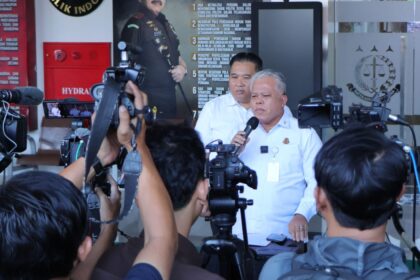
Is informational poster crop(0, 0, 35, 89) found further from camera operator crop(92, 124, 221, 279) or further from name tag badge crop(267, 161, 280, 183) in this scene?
camera operator crop(92, 124, 221, 279)

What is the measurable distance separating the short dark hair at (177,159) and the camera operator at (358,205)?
0.38m

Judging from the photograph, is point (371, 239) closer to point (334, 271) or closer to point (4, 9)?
point (334, 271)

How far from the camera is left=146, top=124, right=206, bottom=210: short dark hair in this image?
1555 mm

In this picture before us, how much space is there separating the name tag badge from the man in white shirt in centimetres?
60

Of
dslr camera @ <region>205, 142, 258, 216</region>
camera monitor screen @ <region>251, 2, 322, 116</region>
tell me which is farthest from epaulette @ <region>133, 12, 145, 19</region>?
dslr camera @ <region>205, 142, 258, 216</region>

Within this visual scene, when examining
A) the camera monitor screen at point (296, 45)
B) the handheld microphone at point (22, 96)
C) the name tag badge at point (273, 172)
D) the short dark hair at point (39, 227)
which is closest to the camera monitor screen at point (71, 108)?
the handheld microphone at point (22, 96)

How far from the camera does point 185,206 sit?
1.58 meters

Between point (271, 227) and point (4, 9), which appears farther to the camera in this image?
point (4, 9)

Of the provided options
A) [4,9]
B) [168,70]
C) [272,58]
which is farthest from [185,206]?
[4,9]

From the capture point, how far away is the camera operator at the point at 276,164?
9.67 ft

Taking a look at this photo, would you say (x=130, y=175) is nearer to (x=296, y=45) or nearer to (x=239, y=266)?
(x=239, y=266)

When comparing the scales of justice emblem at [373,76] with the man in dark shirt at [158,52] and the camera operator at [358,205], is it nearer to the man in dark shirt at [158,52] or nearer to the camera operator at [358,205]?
the man in dark shirt at [158,52]

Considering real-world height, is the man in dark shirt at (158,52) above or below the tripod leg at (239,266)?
above

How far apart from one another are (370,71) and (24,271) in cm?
448
